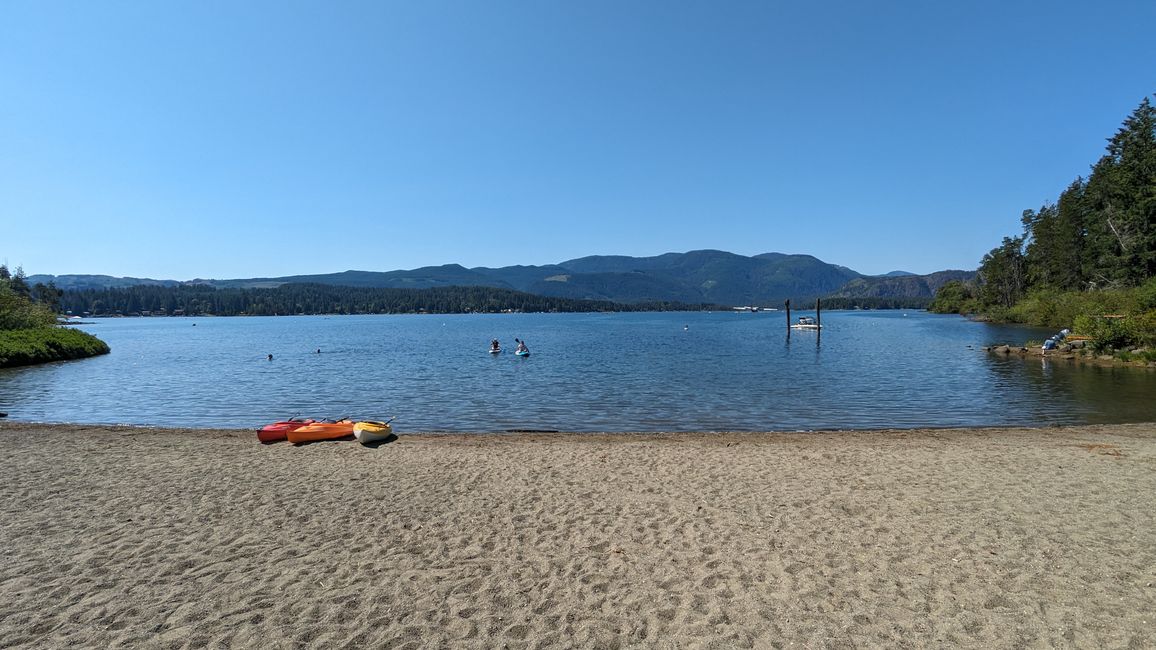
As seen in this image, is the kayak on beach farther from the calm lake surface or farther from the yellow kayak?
the calm lake surface

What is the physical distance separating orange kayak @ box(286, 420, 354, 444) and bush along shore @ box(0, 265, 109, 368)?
37.4 m

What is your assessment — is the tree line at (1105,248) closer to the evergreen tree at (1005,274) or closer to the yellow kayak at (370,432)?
the evergreen tree at (1005,274)

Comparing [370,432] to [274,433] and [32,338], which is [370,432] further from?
[32,338]

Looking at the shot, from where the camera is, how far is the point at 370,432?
1538cm

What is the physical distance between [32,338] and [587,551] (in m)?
53.4

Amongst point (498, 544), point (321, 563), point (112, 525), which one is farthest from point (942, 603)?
point (112, 525)

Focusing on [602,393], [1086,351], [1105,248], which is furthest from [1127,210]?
[602,393]

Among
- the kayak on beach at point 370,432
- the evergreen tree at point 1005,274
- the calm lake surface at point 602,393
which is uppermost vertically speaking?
the evergreen tree at point 1005,274

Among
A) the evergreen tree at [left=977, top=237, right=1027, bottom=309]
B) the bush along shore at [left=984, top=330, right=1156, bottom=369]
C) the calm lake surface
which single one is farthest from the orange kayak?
the evergreen tree at [left=977, top=237, right=1027, bottom=309]

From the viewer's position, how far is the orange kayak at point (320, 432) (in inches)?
605

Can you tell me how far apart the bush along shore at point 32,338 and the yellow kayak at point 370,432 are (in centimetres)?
3868

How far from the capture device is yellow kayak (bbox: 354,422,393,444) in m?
15.3

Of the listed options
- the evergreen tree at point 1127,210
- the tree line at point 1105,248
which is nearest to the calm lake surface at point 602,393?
the tree line at point 1105,248

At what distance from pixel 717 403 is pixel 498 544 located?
1689cm
